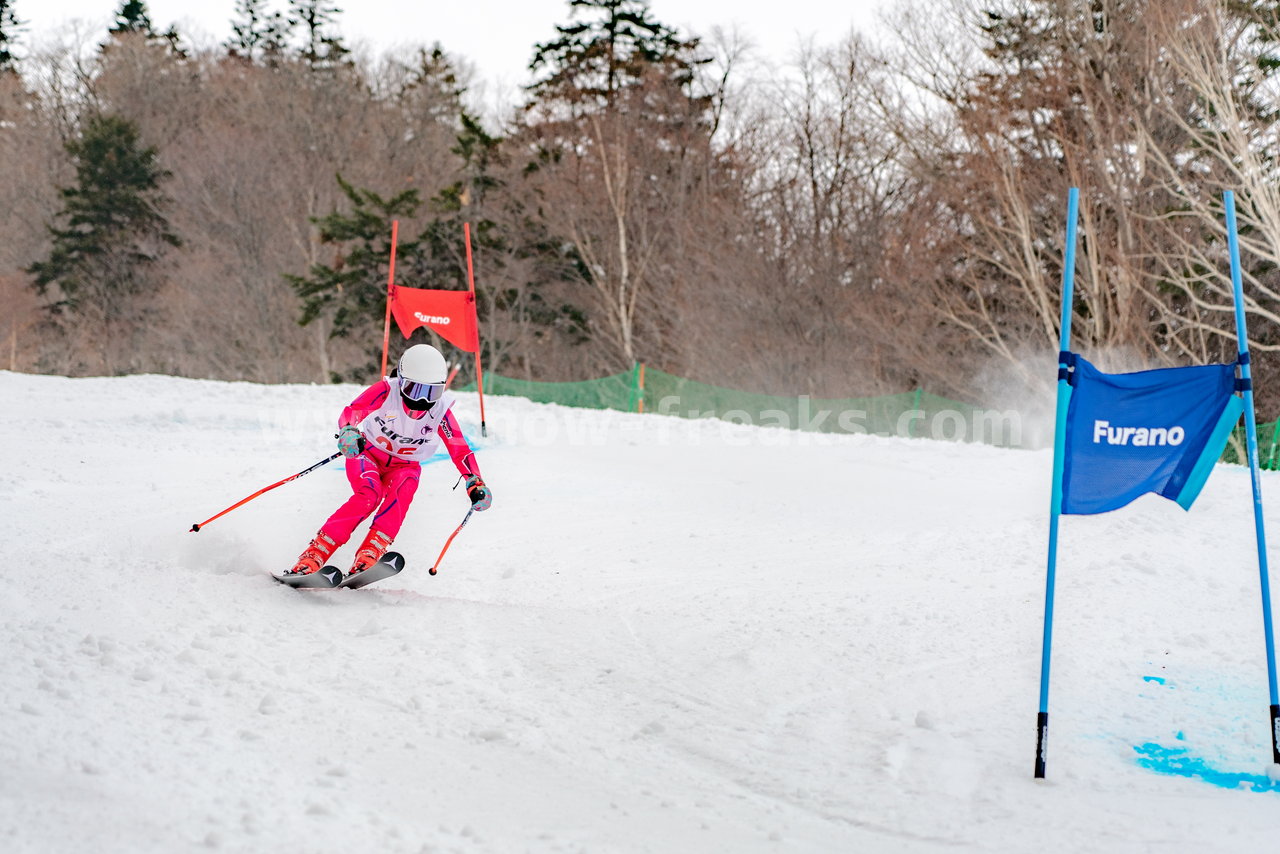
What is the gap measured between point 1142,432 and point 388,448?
4229mm

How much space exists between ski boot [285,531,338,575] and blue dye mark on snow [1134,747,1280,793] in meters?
4.33

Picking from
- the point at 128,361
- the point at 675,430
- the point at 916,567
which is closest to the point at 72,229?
the point at 128,361

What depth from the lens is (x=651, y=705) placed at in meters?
4.71

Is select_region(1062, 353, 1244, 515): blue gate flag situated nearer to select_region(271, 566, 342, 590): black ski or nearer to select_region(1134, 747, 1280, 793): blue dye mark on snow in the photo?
select_region(1134, 747, 1280, 793): blue dye mark on snow

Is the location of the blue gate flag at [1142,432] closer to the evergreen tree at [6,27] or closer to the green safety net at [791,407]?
the green safety net at [791,407]

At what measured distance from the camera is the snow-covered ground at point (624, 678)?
341 cm

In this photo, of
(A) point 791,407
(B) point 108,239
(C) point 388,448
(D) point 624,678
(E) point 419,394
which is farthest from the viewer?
(B) point 108,239

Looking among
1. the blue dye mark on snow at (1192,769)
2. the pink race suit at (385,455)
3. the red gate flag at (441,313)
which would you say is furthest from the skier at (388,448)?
the red gate flag at (441,313)

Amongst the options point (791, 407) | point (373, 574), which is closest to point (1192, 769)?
point (373, 574)

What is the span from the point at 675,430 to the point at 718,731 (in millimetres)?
11487

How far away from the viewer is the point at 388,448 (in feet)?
21.3

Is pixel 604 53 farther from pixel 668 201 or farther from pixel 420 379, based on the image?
pixel 420 379

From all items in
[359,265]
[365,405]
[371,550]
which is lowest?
[371,550]

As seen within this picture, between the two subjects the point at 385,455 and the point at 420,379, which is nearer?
the point at 420,379
